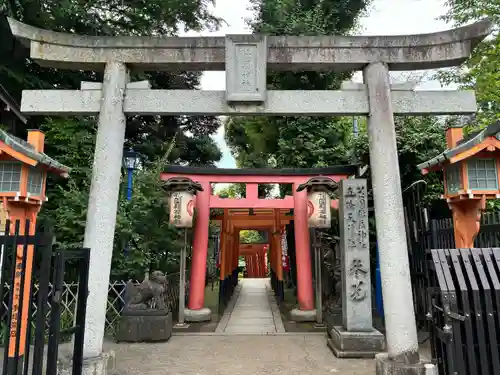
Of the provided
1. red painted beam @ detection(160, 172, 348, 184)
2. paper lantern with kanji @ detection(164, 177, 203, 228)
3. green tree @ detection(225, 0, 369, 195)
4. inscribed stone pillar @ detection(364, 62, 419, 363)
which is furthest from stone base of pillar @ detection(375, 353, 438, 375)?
green tree @ detection(225, 0, 369, 195)

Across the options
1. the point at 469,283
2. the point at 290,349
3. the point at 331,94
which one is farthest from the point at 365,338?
the point at 331,94

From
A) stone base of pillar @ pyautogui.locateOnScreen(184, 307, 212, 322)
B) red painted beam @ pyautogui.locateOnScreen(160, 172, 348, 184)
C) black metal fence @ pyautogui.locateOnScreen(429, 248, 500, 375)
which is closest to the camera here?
black metal fence @ pyautogui.locateOnScreen(429, 248, 500, 375)

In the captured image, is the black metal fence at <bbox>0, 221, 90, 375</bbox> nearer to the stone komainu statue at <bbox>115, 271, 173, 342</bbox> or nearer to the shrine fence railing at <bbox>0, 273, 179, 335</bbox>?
the stone komainu statue at <bbox>115, 271, 173, 342</bbox>

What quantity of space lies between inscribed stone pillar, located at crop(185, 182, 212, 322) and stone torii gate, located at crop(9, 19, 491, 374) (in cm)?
521

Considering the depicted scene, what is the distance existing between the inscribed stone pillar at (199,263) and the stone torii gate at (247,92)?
521cm

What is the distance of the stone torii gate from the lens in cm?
562

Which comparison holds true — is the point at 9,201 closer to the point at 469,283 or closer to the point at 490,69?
the point at 469,283

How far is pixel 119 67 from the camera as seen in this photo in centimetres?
593

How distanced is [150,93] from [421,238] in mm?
6076

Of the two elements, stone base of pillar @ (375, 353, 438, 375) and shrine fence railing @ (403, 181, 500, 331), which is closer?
stone base of pillar @ (375, 353, 438, 375)

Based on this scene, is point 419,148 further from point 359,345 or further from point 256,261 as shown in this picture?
point 256,261

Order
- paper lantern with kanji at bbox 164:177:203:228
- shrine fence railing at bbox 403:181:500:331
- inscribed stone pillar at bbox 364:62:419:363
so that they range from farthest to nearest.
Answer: paper lantern with kanji at bbox 164:177:203:228
shrine fence railing at bbox 403:181:500:331
inscribed stone pillar at bbox 364:62:419:363

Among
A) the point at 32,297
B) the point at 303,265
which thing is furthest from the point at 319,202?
the point at 32,297

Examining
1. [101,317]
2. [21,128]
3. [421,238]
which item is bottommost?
[101,317]
